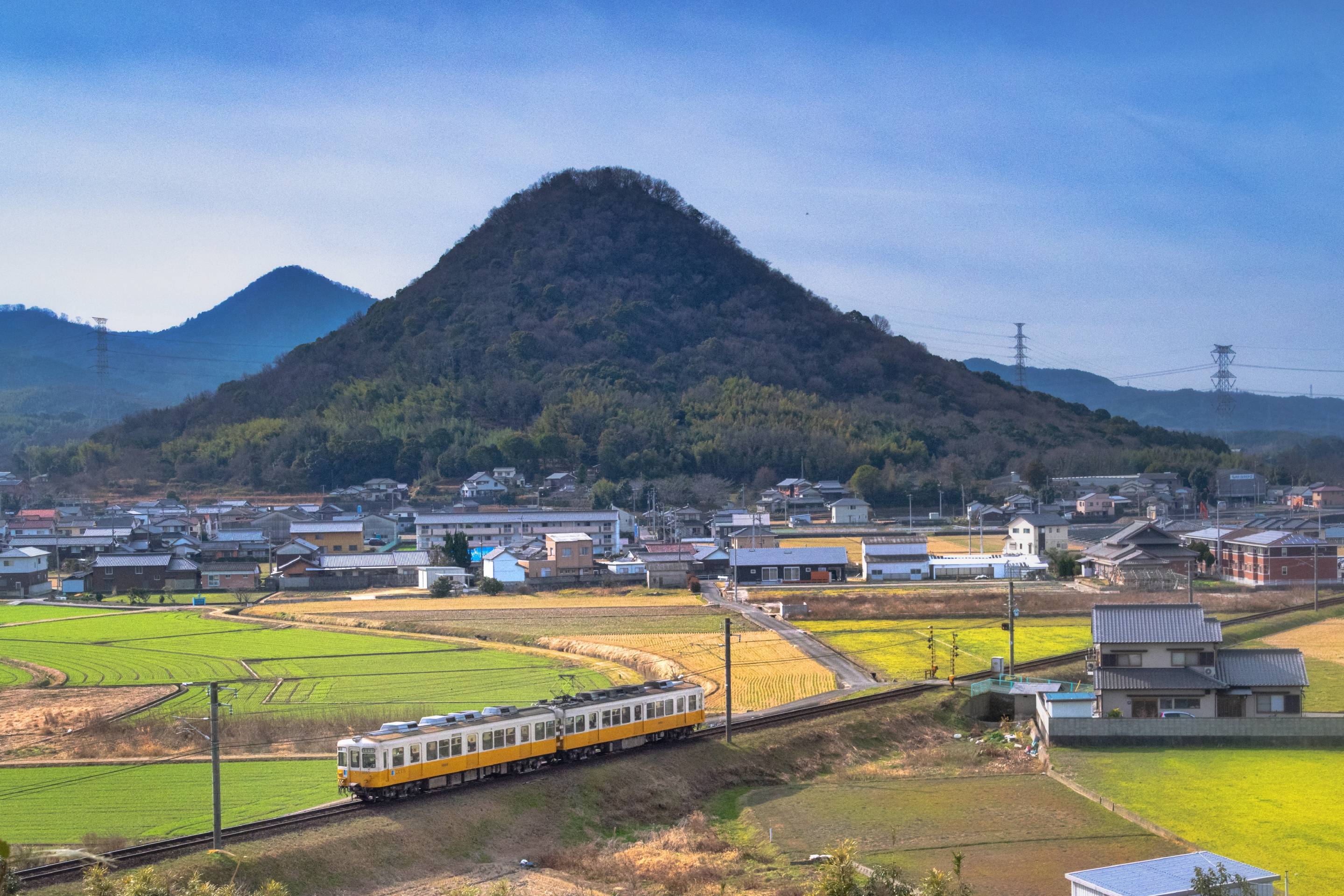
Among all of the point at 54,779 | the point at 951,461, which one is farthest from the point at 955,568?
the point at 951,461

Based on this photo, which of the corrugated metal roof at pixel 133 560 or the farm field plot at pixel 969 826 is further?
the corrugated metal roof at pixel 133 560

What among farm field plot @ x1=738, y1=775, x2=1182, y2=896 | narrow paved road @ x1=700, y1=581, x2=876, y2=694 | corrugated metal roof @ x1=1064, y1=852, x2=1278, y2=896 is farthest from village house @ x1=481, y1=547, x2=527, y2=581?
corrugated metal roof @ x1=1064, y1=852, x2=1278, y2=896

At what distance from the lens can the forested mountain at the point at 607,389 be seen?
99.2 m

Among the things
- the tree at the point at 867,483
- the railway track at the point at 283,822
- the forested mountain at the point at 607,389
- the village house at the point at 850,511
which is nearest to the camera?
the railway track at the point at 283,822

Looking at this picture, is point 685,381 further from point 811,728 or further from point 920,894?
point 920,894

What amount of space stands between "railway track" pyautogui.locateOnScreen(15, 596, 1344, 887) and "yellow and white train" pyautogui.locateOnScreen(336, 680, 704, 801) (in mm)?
509

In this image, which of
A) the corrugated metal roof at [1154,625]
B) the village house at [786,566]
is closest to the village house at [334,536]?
the village house at [786,566]

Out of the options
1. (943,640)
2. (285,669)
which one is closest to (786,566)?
(943,640)

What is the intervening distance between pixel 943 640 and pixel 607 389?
8289 cm

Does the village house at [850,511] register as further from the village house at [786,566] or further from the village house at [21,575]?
the village house at [21,575]

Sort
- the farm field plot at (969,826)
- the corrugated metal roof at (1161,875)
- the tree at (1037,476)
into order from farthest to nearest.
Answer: the tree at (1037,476), the farm field plot at (969,826), the corrugated metal roof at (1161,875)

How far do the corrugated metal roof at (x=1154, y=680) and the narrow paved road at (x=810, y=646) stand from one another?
5821 millimetres

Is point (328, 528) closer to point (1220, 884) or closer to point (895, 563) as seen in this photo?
point (895, 563)

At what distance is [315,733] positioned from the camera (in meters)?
23.0
